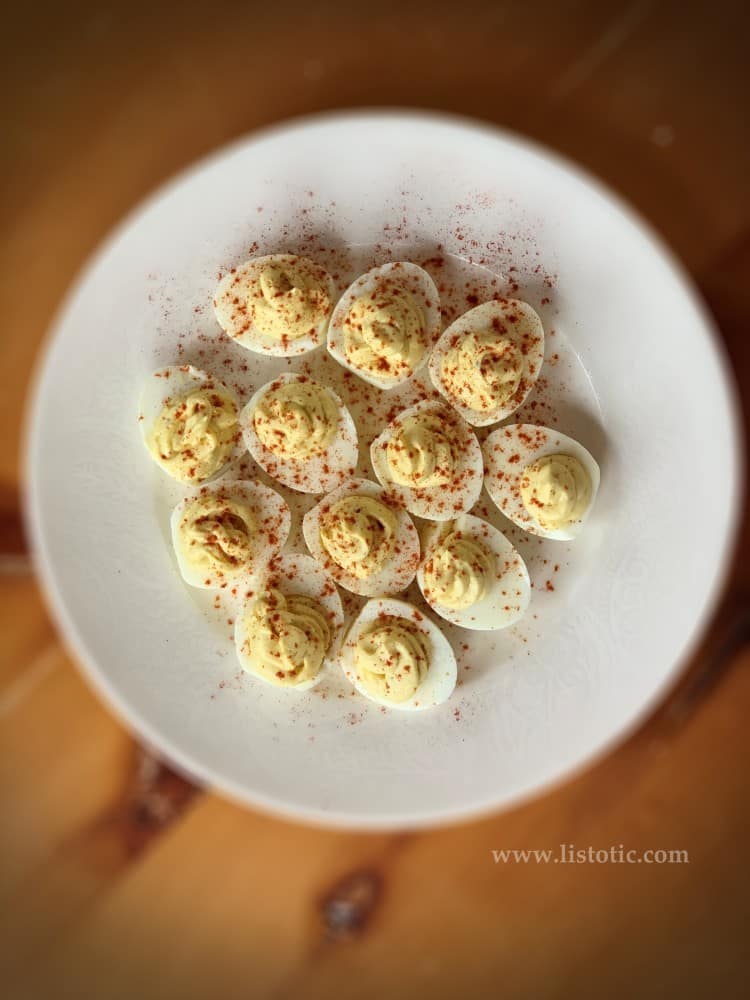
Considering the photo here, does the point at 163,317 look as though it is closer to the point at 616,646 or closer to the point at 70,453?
the point at 70,453

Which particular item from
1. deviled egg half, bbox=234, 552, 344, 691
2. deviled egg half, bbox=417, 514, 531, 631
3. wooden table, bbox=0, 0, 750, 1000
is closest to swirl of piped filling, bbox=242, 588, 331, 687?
deviled egg half, bbox=234, 552, 344, 691

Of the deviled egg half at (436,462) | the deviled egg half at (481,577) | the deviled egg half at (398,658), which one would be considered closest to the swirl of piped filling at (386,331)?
the deviled egg half at (436,462)

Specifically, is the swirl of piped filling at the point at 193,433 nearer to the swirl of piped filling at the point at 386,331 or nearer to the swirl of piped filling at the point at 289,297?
the swirl of piped filling at the point at 289,297

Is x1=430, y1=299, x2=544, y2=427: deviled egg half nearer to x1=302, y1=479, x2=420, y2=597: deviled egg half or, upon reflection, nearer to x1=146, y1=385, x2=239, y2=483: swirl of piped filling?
x1=302, y1=479, x2=420, y2=597: deviled egg half

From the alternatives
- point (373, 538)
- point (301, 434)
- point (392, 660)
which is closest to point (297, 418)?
point (301, 434)

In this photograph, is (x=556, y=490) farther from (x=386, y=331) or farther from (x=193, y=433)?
(x=193, y=433)
